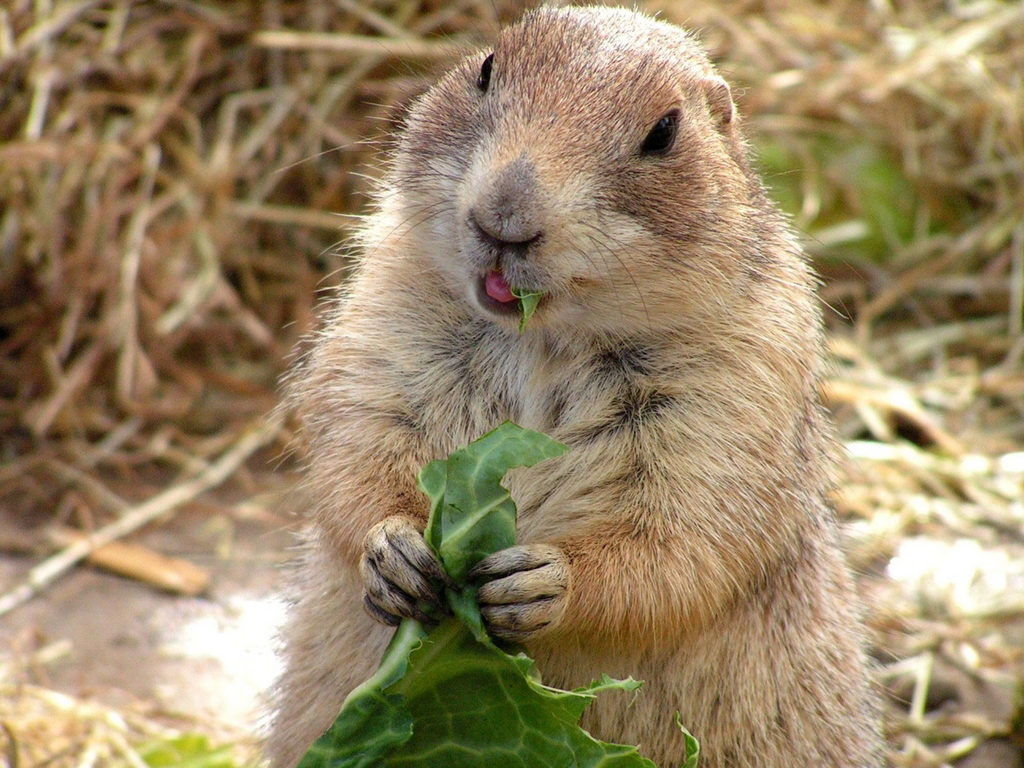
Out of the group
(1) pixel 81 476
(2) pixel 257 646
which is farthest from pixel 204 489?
(2) pixel 257 646

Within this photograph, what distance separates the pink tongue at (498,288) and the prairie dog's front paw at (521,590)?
2.04 feet

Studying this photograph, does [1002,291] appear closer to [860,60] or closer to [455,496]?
[860,60]

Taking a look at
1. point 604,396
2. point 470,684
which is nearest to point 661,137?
point 604,396

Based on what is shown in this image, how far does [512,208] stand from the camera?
2836 millimetres

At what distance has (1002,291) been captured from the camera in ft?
25.1

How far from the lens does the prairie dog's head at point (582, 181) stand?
9.59 ft

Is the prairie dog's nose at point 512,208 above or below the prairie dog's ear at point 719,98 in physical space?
below

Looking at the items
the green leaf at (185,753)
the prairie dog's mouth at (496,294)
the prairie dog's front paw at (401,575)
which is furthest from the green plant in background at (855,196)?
the prairie dog's front paw at (401,575)

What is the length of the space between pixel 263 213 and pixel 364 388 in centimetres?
396

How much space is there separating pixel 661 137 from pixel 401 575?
1.35 m

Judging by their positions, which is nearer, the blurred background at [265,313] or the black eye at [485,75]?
the black eye at [485,75]

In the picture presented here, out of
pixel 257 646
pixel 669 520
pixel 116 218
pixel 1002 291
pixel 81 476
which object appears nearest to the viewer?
pixel 669 520

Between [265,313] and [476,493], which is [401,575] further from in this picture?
[265,313]

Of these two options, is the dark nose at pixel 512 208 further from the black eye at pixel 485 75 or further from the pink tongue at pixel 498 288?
the black eye at pixel 485 75
